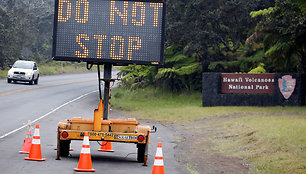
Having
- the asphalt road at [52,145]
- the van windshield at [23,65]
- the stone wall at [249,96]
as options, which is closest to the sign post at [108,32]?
the asphalt road at [52,145]

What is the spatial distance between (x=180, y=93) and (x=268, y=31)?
11.2 metres

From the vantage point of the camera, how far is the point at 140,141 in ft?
40.0

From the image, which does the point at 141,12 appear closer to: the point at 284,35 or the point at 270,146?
the point at 270,146

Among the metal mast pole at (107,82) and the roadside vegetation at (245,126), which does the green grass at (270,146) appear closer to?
the roadside vegetation at (245,126)

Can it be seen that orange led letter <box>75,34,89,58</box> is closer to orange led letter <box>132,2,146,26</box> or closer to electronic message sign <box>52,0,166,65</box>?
electronic message sign <box>52,0,166,65</box>

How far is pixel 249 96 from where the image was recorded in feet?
94.6

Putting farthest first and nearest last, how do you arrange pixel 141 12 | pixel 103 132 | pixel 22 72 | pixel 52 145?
pixel 22 72
pixel 52 145
pixel 141 12
pixel 103 132

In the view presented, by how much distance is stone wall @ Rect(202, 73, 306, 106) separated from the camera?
28.2 m

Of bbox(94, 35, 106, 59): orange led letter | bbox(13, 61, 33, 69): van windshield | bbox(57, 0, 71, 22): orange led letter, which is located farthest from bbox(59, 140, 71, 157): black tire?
bbox(13, 61, 33, 69): van windshield

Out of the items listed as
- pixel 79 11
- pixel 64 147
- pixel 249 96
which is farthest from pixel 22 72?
pixel 79 11

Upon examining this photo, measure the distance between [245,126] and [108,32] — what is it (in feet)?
28.7

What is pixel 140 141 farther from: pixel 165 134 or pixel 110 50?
pixel 165 134

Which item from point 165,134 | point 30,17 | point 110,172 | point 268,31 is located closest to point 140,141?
point 110,172

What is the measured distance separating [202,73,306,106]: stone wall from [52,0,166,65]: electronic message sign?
1696 cm
